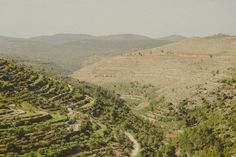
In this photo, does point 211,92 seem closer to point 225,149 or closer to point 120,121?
point 120,121

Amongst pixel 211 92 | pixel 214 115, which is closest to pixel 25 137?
pixel 214 115

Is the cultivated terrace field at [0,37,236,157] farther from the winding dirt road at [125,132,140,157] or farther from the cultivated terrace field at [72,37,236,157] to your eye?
the cultivated terrace field at [72,37,236,157]

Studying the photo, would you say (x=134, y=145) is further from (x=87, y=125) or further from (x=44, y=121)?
(x=44, y=121)

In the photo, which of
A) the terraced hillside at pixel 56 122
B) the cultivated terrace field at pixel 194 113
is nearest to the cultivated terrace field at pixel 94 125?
the terraced hillside at pixel 56 122

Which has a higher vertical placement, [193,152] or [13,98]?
[13,98]

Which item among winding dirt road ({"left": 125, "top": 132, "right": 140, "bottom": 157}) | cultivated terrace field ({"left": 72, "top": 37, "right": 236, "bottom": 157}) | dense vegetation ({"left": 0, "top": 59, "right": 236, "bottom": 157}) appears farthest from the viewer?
cultivated terrace field ({"left": 72, "top": 37, "right": 236, "bottom": 157})

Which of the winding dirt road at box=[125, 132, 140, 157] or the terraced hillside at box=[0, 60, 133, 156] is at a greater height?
the terraced hillside at box=[0, 60, 133, 156]

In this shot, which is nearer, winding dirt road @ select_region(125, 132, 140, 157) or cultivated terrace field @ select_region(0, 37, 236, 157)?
cultivated terrace field @ select_region(0, 37, 236, 157)

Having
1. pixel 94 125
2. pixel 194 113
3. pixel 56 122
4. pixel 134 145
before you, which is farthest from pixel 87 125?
pixel 194 113

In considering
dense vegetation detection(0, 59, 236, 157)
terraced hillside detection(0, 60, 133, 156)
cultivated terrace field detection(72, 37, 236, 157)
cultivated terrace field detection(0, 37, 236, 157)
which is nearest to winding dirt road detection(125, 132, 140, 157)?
cultivated terrace field detection(0, 37, 236, 157)

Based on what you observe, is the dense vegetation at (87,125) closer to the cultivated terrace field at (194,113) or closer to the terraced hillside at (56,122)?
the terraced hillside at (56,122)

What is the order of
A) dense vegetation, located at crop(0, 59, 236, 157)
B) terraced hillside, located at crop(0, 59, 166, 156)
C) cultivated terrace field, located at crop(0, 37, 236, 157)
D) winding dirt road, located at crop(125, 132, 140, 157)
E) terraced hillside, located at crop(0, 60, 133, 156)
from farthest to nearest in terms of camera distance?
winding dirt road, located at crop(125, 132, 140, 157) → cultivated terrace field, located at crop(0, 37, 236, 157) → dense vegetation, located at crop(0, 59, 236, 157) → terraced hillside, located at crop(0, 59, 166, 156) → terraced hillside, located at crop(0, 60, 133, 156)
